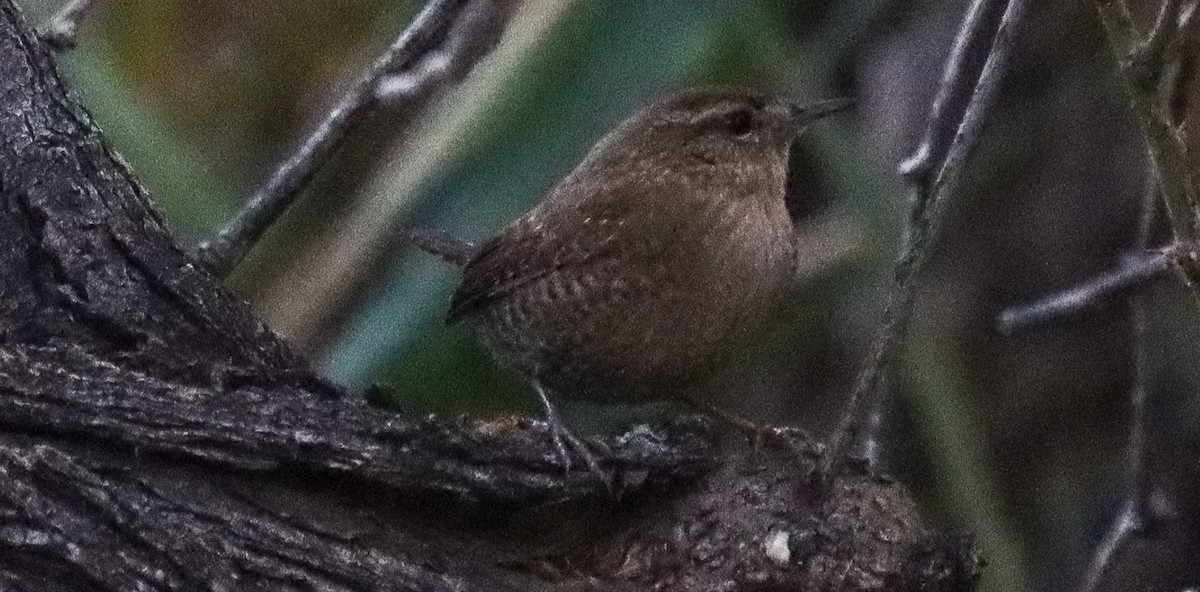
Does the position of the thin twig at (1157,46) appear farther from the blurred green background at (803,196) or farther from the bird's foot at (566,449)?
the blurred green background at (803,196)

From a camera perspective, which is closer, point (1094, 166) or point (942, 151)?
point (942, 151)

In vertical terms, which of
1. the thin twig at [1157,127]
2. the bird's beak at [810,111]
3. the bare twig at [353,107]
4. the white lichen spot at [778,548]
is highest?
the bare twig at [353,107]

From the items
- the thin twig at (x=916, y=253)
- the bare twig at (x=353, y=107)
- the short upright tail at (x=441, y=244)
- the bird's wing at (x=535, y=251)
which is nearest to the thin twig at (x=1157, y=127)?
the thin twig at (x=916, y=253)

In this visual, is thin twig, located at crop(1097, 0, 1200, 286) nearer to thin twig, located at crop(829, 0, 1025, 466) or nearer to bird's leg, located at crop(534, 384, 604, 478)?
thin twig, located at crop(829, 0, 1025, 466)

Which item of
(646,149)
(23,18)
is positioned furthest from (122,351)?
(646,149)

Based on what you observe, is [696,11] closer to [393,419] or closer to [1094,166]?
[1094,166]

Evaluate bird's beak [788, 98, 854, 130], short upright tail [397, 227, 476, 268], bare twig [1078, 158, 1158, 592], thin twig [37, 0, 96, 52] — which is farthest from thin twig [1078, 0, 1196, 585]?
thin twig [37, 0, 96, 52]
